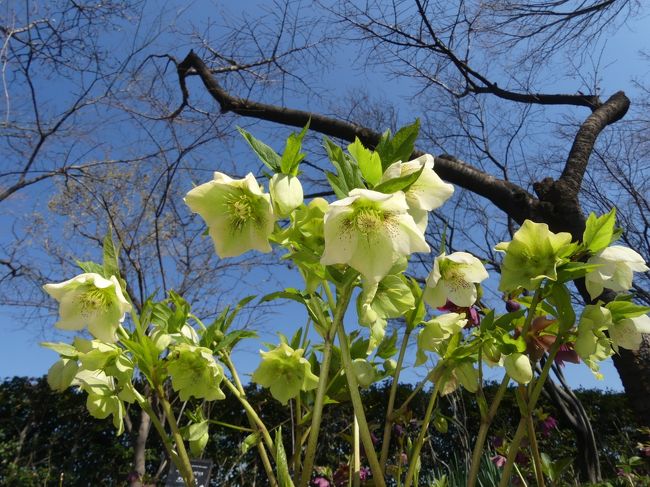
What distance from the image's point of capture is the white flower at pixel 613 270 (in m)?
0.47

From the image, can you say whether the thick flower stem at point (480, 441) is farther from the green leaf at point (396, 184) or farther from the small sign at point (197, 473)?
the small sign at point (197, 473)

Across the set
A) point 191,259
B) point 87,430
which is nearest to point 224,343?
point 191,259

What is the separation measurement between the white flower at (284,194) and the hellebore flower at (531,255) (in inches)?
7.9

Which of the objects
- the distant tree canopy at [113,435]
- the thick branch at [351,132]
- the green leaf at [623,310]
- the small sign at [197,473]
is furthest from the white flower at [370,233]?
the distant tree canopy at [113,435]

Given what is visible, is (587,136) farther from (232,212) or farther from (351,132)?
(232,212)

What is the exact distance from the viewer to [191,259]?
4.54 metres

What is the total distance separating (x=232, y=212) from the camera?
0.49 metres

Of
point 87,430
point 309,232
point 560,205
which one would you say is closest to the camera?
point 309,232

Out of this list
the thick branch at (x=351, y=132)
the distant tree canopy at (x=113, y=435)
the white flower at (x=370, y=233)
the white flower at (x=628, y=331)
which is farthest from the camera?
the distant tree canopy at (x=113, y=435)

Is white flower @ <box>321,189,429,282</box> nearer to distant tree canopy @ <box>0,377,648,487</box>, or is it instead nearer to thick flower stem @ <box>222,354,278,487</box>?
thick flower stem @ <box>222,354,278,487</box>

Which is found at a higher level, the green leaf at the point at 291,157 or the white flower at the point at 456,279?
the green leaf at the point at 291,157

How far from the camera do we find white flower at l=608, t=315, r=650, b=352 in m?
0.50

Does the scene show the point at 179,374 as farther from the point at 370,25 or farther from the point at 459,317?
the point at 370,25

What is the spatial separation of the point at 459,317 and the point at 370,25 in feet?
11.0
